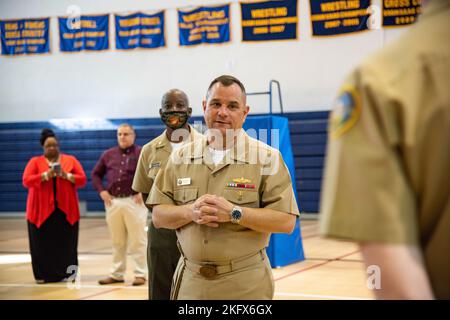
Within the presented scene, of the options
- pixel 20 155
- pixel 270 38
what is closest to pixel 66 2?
pixel 20 155

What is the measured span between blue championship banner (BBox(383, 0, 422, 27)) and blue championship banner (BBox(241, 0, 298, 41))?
1.98 meters

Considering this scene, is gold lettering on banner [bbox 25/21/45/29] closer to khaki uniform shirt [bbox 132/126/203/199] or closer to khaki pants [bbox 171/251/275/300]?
khaki uniform shirt [bbox 132/126/203/199]

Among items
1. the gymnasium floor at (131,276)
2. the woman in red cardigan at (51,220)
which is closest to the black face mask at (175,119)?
the gymnasium floor at (131,276)

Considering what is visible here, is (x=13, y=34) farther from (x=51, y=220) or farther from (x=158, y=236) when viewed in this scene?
(x=158, y=236)

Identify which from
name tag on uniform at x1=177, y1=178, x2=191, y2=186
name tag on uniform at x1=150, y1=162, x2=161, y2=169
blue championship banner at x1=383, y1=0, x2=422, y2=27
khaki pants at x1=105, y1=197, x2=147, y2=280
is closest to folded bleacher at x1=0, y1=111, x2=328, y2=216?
blue championship banner at x1=383, y1=0, x2=422, y2=27

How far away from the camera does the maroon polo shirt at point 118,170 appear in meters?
8.12

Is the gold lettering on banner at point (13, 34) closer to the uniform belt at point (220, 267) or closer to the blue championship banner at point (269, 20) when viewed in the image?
the blue championship banner at point (269, 20)

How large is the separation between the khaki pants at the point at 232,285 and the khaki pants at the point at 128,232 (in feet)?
15.9

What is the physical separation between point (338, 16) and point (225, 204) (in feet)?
35.9

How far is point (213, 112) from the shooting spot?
342 centimetres

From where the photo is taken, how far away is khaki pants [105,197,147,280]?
7965mm

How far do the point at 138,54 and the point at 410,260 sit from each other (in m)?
15.0

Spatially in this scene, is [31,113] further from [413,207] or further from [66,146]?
[413,207]

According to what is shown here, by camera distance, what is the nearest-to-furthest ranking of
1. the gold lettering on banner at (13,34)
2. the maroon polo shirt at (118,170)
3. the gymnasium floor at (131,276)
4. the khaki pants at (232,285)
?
the khaki pants at (232,285) < the gymnasium floor at (131,276) < the maroon polo shirt at (118,170) < the gold lettering on banner at (13,34)
